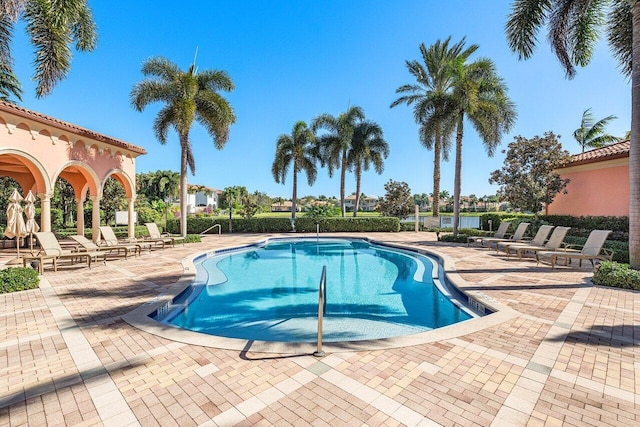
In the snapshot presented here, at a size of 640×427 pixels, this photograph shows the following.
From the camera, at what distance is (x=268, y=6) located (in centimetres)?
1442

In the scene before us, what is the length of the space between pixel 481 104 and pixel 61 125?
20618 mm

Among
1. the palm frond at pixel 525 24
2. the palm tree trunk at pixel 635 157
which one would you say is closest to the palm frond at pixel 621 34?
the palm frond at pixel 525 24

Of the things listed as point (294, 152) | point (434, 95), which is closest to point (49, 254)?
point (294, 152)

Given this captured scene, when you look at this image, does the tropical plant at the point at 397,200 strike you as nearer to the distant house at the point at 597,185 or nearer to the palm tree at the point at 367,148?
the palm tree at the point at 367,148

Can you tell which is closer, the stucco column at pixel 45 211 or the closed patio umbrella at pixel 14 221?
the closed patio umbrella at pixel 14 221

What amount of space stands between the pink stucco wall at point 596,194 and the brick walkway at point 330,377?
11395 mm

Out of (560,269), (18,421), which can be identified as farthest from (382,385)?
(560,269)

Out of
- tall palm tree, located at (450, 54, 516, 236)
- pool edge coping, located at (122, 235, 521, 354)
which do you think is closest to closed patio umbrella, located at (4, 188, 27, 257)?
pool edge coping, located at (122, 235, 521, 354)

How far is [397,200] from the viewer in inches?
1171

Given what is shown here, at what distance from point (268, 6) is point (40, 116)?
10.8 meters

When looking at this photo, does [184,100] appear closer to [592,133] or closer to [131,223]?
[131,223]

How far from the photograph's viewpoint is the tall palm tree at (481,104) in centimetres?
1689

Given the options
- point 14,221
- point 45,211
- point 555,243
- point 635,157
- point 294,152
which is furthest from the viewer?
point 294,152

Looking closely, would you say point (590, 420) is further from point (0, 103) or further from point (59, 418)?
point (0, 103)
